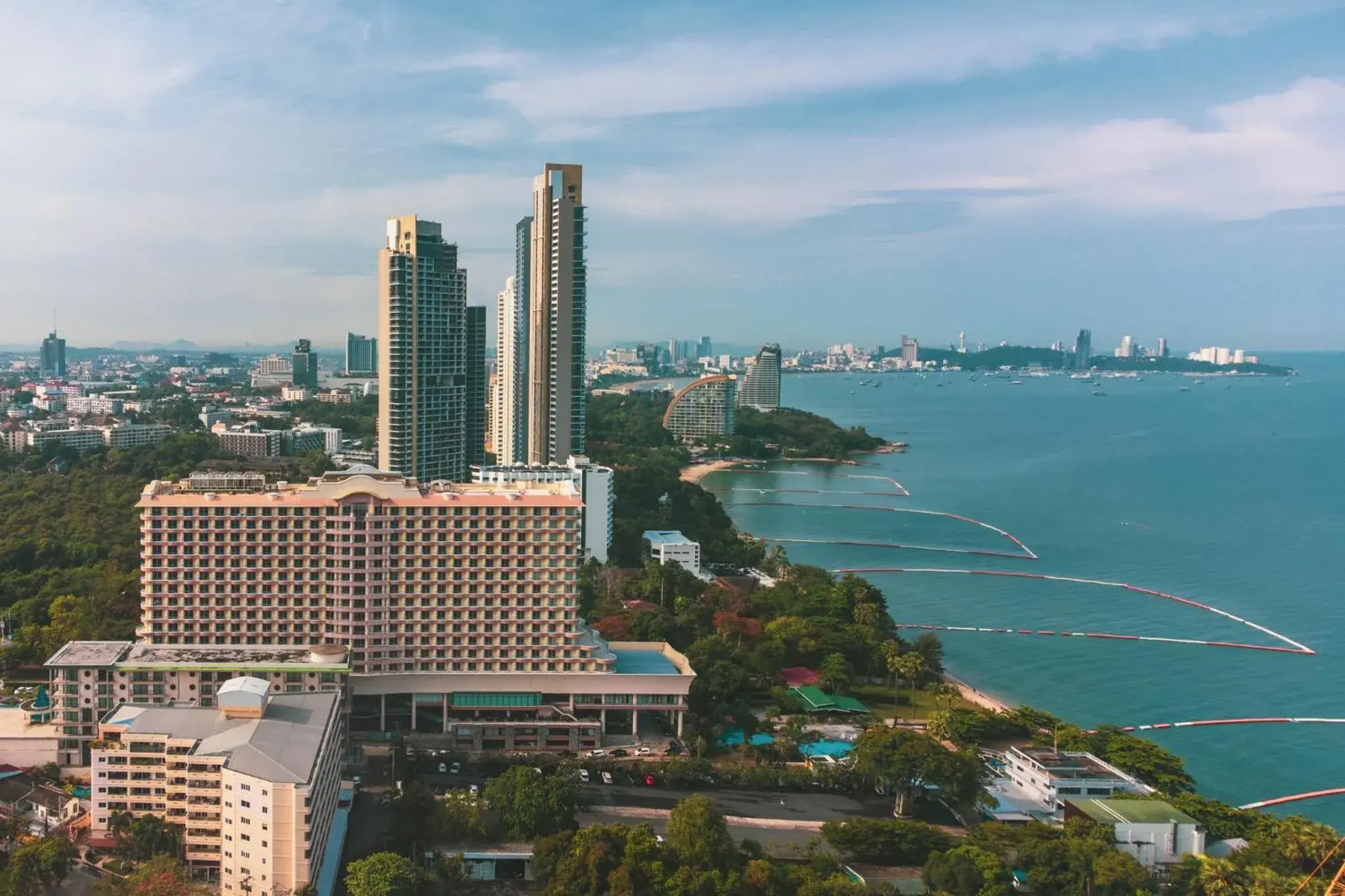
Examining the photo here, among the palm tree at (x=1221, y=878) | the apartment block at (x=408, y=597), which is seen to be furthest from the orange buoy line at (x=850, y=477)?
the palm tree at (x=1221, y=878)

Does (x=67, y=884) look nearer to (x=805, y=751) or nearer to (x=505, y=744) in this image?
(x=505, y=744)

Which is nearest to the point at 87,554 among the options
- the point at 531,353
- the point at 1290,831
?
the point at 531,353

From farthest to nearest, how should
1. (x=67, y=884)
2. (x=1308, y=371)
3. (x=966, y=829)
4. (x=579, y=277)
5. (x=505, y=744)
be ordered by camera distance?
(x=1308, y=371)
(x=579, y=277)
(x=505, y=744)
(x=966, y=829)
(x=67, y=884)

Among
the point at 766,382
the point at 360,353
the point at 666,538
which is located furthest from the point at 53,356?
the point at 666,538

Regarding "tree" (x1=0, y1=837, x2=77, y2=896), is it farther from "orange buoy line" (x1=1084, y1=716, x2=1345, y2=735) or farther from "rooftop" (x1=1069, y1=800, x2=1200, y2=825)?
"orange buoy line" (x1=1084, y1=716, x2=1345, y2=735)

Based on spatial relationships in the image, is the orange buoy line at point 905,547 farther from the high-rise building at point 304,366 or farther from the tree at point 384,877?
the high-rise building at point 304,366
